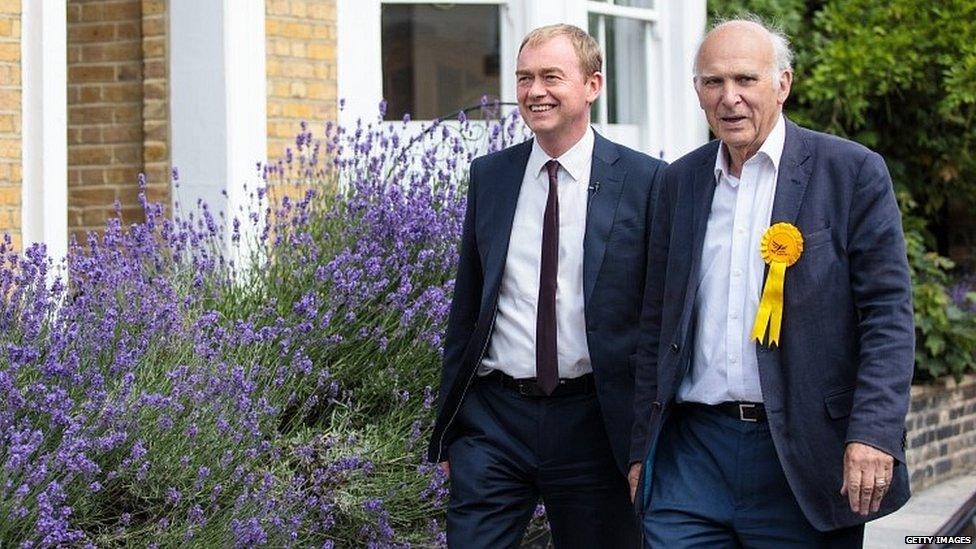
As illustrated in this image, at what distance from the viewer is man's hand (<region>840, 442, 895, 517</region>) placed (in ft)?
11.9

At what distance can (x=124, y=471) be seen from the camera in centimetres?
448

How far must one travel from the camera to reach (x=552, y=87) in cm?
439

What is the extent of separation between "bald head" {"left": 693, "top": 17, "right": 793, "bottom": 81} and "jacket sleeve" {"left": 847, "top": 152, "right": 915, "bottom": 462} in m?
0.31

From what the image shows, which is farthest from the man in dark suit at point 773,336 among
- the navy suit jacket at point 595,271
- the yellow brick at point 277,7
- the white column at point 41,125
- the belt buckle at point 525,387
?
the yellow brick at point 277,7

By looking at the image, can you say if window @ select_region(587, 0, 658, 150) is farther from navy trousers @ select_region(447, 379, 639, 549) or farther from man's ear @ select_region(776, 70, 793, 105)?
man's ear @ select_region(776, 70, 793, 105)

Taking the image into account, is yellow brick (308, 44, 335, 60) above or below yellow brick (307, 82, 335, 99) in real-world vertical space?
above

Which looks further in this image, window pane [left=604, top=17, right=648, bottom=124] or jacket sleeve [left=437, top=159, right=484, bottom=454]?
window pane [left=604, top=17, right=648, bottom=124]

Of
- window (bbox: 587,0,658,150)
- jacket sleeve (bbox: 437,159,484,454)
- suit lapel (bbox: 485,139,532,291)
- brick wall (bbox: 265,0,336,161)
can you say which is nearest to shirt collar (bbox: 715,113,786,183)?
suit lapel (bbox: 485,139,532,291)

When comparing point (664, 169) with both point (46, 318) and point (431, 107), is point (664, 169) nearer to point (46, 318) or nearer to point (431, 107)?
point (46, 318)

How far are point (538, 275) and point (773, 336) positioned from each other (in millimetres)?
806

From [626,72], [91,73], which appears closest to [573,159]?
[91,73]

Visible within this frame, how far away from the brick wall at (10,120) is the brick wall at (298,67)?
1.18 metres

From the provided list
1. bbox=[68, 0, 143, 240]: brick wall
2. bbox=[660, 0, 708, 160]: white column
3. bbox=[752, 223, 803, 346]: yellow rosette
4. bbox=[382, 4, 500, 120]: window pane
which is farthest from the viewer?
bbox=[660, 0, 708, 160]: white column

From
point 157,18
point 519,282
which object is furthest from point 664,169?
point 157,18
